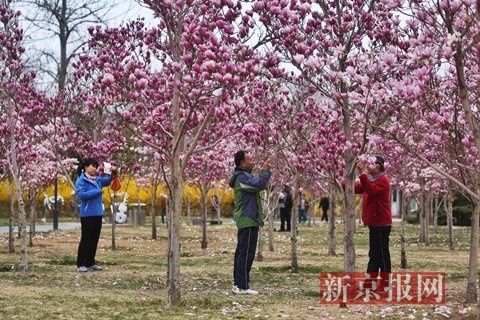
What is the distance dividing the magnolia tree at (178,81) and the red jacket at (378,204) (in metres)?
1.88

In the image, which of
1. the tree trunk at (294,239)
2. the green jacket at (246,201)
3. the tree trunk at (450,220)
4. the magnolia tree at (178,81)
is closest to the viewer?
the magnolia tree at (178,81)

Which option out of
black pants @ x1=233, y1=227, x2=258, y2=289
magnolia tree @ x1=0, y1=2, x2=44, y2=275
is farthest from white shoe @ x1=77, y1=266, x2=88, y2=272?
black pants @ x1=233, y1=227, x2=258, y2=289

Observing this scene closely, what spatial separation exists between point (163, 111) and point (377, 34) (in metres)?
2.34

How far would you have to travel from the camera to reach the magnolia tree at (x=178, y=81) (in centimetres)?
743

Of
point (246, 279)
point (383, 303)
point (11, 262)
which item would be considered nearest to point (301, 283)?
point (246, 279)

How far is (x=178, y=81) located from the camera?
800 centimetres

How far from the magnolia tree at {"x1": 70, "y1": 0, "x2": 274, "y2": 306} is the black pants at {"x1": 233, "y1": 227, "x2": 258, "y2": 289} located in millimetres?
1282

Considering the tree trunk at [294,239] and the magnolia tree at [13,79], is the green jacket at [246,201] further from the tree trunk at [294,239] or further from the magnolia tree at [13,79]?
the magnolia tree at [13,79]

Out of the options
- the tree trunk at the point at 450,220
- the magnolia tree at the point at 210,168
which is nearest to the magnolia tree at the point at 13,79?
the magnolia tree at the point at 210,168

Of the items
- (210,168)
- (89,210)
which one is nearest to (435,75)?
(89,210)

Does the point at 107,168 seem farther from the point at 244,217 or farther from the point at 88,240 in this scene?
the point at 244,217

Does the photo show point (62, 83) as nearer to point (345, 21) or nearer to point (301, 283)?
point (301, 283)

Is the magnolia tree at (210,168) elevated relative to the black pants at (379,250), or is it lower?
elevated

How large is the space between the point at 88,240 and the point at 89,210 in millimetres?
465
